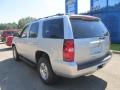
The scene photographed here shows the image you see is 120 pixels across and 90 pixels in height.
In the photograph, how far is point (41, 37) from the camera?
20.5ft

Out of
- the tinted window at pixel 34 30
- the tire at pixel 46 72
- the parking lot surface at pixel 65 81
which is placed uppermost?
the tinted window at pixel 34 30

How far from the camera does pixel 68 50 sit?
4980mm

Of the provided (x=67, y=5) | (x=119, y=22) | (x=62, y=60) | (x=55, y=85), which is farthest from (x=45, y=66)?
(x=67, y=5)

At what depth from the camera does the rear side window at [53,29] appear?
530 cm

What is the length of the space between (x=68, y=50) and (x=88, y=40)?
0.66 meters

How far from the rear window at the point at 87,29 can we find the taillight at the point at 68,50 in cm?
23

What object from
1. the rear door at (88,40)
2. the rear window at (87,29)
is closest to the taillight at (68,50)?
the rear door at (88,40)

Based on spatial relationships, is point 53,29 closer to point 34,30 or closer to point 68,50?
point 68,50

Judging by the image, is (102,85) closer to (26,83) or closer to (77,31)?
(77,31)

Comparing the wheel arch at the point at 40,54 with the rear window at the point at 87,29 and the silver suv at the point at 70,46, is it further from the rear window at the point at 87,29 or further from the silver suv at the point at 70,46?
the rear window at the point at 87,29

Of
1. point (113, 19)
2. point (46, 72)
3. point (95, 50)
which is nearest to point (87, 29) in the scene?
point (95, 50)

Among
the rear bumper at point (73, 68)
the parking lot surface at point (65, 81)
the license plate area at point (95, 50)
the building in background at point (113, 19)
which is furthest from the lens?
the building in background at point (113, 19)

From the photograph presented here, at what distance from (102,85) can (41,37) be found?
91.0 inches

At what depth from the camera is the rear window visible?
5223mm
